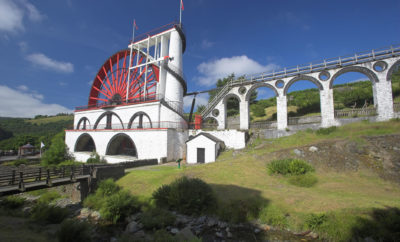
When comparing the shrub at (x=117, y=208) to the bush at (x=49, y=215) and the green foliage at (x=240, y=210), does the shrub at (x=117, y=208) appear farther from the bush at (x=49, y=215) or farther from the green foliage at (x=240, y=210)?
the green foliage at (x=240, y=210)

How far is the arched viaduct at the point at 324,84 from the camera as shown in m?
14.4

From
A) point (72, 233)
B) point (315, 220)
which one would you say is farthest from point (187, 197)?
point (315, 220)

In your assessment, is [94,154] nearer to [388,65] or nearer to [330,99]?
[330,99]

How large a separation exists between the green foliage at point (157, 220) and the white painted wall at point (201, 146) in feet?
29.8

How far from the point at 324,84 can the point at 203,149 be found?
42.0 feet

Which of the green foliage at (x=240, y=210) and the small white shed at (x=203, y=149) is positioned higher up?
the small white shed at (x=203, y=149)

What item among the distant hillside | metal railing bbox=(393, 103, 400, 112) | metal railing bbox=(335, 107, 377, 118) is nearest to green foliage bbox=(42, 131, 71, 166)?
the distant hillside

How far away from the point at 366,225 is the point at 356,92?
73.4ft

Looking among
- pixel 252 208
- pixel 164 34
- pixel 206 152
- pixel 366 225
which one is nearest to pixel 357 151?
pixel 366 225

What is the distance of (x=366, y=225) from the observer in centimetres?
528

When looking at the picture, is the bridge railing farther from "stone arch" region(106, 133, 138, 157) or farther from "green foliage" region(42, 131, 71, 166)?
→ "green foliage" region(42, 131, 71, 166)

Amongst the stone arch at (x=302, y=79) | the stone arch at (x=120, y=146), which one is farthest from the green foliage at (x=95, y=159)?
the stone arch at (x=302, y=79)

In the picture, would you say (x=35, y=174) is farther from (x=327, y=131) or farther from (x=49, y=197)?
(x=327, y=131)

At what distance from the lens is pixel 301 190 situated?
824cm
